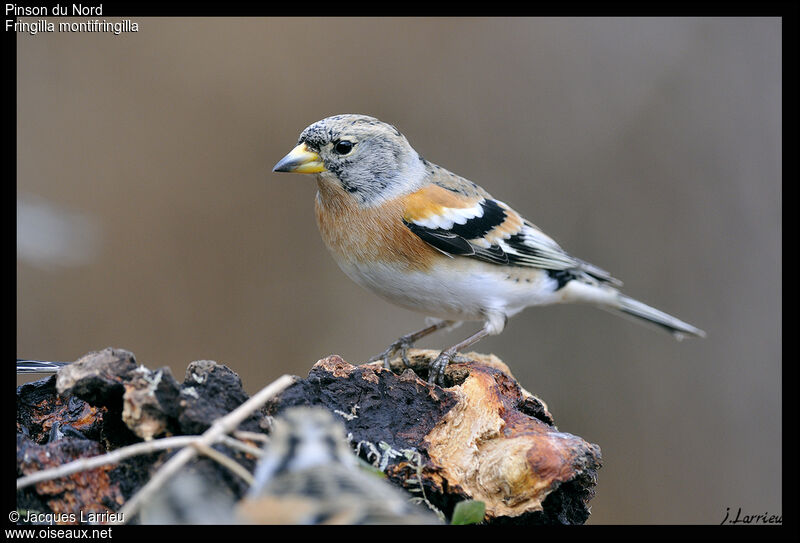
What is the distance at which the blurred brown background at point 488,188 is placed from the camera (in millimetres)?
6410

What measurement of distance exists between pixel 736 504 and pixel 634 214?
278 cm

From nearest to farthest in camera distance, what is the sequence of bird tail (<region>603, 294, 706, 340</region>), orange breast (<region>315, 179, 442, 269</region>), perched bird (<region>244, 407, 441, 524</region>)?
perched bird (<region>244, 407, 441, 524</region>) < orange breast (<region>315, 179, 442, 269</region>) < bird tail (<region>603, 294, 706, 340</region>)

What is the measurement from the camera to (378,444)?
2.22 metres

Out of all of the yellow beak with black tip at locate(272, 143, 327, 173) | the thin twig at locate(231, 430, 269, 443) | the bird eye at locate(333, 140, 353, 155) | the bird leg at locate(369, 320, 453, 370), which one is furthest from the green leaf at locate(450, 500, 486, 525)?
the bird eye at locate(333, 140, 353, 155)

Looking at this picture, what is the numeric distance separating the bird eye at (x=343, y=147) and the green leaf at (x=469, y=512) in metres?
2.32

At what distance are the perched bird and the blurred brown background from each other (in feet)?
17.1

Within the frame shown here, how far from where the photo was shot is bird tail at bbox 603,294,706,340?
4863 mm

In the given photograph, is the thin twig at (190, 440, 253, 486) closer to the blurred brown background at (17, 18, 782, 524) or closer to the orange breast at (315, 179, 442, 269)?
the orange breast at (315, 179, 442, 269)

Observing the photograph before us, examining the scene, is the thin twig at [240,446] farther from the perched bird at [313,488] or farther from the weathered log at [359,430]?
the perched bird at [313,488]

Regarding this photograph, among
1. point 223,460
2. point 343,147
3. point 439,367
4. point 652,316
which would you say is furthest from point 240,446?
point 652,316

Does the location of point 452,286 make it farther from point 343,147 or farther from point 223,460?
point 223,460

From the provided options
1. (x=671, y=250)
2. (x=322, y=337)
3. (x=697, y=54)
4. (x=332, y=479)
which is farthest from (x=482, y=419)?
(x=697, y=54)

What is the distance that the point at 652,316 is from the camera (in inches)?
194
